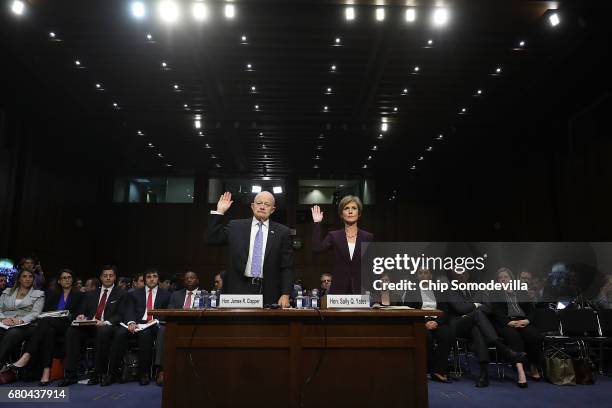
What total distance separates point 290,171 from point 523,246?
6965mm

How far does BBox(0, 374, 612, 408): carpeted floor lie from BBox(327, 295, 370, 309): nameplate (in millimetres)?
1788

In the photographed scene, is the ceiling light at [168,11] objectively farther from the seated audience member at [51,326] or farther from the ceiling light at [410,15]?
the seated audience member at [51,326]

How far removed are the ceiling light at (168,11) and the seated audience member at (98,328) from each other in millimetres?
3723

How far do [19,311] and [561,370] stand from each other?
5962mm

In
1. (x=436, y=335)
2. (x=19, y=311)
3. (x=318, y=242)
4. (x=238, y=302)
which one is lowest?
(x=436, y=335)

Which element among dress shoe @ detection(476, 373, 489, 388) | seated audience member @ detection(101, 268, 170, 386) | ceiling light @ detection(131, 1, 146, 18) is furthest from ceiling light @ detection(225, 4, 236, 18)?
dress shoe @ detection(476, 373, 489, 388)

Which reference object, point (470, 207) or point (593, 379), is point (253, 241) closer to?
point (593, 379)

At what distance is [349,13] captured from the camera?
272 inches

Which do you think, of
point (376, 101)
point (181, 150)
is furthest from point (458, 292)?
point (181, 150)

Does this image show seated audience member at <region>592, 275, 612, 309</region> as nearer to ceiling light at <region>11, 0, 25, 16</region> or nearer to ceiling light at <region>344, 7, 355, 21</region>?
ceiling light at <region>344, 7, 355, 21</region>

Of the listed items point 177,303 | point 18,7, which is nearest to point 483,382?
point 177,303

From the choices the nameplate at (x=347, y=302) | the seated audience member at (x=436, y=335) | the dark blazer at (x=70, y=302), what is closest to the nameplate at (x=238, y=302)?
the nameplate at (x=347, y=302)

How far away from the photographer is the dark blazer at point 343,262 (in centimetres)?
337

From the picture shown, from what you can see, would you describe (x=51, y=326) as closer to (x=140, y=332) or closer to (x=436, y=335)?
(x=140, y=332)
